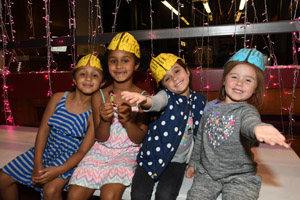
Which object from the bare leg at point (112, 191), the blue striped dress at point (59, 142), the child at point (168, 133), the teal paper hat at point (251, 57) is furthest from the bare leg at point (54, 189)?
the teal paper hat at point (251, 57)

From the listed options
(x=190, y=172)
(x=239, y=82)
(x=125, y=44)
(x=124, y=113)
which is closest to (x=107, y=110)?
(x=124, y=113)

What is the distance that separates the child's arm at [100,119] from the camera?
1310 millimetres

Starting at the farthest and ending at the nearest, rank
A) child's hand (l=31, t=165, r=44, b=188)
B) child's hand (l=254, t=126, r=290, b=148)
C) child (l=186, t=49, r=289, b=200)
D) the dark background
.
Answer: the dark background
child's hand (l=31, t=165, r=44, b=188)
child (l=186, t=49, r=289, b=200)
child's hand (l=254, t=126, r=290, b=148)

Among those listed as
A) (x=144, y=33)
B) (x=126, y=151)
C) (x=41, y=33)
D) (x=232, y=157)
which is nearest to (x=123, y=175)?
(x=126, y=151)

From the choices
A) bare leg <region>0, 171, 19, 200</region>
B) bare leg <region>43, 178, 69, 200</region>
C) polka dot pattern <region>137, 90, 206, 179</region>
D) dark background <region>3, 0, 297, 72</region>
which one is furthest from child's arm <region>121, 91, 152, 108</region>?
dark background <region>3, 0, 297, 72</region>

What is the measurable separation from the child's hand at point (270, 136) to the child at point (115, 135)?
2.41 ft

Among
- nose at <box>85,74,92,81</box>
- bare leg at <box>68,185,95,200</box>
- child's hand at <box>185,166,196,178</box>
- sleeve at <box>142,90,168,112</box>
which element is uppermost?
nose at <box>85,74,92,81</box>

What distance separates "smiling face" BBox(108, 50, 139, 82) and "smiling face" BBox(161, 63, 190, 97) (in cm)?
25

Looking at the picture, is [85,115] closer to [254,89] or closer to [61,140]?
[61,140]

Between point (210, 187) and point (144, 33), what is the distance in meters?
1.26

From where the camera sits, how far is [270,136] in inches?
31.6

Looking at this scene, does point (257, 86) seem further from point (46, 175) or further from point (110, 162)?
point (46, 175)

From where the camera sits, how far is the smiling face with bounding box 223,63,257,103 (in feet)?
3.89

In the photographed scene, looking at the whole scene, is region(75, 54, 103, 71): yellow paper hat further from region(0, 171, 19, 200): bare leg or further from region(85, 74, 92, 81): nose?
region(0, 171, 19, 200): bare leg
